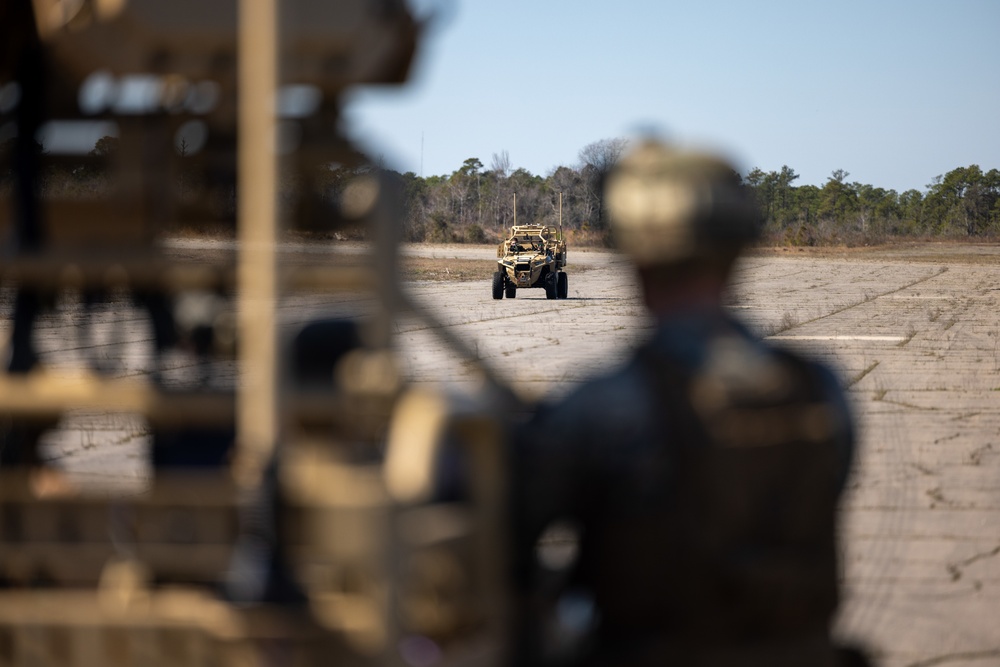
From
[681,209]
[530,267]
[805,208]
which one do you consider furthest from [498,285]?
[805,208]

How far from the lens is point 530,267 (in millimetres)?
23672

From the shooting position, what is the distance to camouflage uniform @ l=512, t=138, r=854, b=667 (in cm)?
160

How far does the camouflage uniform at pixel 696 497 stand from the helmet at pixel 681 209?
9cm

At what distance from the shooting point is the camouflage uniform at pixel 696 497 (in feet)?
5.26

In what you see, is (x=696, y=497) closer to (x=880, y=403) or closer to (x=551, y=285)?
(x=880, y=403)

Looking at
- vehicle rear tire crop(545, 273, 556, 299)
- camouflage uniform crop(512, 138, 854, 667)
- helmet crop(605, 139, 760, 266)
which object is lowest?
vehicle rear tire crop(545, 273, 556, 299)

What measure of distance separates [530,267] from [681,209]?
22.0 meters

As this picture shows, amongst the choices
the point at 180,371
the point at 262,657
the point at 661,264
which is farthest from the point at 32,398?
the point at 180,371

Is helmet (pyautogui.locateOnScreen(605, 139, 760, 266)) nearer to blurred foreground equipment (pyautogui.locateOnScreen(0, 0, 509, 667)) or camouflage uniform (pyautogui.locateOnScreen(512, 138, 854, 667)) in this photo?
camouflage uniform (pyautogui.locateOnScreen(512, 138, 854, 667))

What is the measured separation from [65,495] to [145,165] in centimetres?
96

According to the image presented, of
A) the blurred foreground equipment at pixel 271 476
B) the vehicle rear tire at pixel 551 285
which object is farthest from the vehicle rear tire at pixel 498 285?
the blurred foreground equipment at pixel 271 476

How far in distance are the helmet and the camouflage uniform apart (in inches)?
3.6

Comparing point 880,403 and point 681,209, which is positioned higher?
point 681,209

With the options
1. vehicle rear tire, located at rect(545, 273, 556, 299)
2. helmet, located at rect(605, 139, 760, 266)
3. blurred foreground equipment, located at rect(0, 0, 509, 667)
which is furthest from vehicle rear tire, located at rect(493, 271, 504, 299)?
helmet, located at rect(605, 139, 760, 266)
